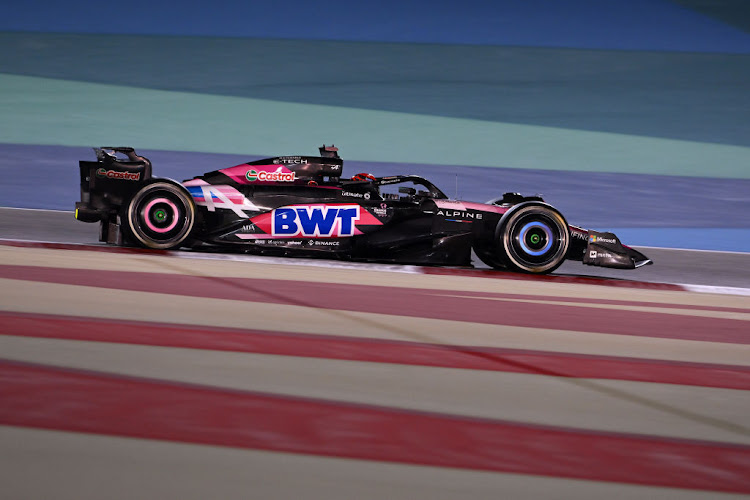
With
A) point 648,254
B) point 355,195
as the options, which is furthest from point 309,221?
point 648,254

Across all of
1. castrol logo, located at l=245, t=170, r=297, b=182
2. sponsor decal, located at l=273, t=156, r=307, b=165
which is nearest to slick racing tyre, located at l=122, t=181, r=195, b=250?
castrol logo, located at l=245, t=170, r=297, b=182

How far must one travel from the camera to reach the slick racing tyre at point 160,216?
8320 mm

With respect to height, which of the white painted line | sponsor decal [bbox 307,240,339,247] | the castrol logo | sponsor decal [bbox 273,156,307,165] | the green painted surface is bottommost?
the white painted line

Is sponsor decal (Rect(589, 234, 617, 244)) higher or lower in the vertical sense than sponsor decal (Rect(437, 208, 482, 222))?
lower

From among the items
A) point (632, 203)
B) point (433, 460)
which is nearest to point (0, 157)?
point (632, 203)

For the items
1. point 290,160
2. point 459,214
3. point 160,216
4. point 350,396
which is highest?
point 290,160

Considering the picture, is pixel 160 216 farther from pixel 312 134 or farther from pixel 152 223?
pixel 312 134

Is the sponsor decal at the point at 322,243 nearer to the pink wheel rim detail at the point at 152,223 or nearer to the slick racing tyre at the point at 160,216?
the slick racing tyre at the point at 160,216

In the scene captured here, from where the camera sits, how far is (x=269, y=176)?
336 inches

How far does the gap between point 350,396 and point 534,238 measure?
6.12m

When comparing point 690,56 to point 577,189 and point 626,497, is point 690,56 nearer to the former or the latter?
point 577,189

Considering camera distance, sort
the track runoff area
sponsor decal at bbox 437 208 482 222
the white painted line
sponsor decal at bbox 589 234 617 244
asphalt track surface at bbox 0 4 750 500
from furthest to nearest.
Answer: sponsor decal at bbox 589 234 617 244, sponsor decal at bbox 437 208 482 222, the white painted line, asphalt track surface at bbox 0 4 750 500, the track runoff area

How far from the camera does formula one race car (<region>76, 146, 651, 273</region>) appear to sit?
8.30 metres

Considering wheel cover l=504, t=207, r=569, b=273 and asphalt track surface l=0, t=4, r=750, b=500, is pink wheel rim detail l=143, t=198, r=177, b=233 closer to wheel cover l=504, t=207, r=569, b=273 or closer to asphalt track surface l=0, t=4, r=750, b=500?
asphalt track surface l=0, t=4, r=750, b=500
